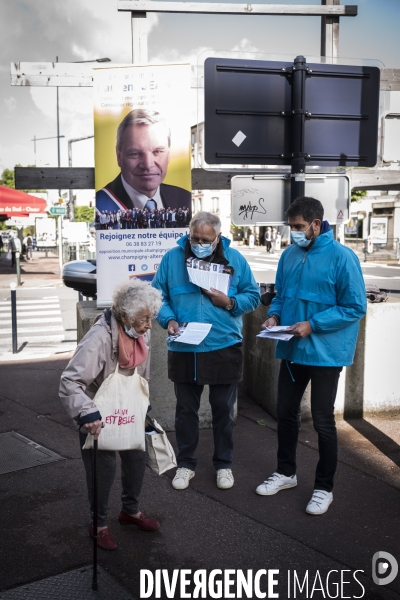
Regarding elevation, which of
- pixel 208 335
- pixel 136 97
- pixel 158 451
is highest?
pixel 136 97

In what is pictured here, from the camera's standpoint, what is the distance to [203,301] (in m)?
4.34

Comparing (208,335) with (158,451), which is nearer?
(158,451)

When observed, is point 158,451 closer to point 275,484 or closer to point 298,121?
point 275,484

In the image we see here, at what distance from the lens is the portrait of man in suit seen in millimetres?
5703

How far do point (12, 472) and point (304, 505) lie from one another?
6.96ft

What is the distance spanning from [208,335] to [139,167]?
2.08m

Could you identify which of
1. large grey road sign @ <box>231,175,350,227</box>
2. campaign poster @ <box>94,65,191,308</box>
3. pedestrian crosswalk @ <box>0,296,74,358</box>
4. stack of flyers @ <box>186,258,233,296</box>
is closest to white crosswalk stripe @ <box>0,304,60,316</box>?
pedestrian crosswalk @ <box>0,296,74,358</box>

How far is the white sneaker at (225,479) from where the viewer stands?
14.4 feet

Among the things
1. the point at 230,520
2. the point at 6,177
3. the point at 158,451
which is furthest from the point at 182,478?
the point at 6,177

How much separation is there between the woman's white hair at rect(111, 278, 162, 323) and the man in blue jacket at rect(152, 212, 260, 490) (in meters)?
0.99

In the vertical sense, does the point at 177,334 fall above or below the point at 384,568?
above

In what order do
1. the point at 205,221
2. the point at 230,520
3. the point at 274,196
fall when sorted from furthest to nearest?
the point at 274,196
the point at 205,221
the point at 230,520

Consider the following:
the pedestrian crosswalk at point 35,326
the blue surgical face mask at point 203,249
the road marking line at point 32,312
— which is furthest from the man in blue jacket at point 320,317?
the road marking line at point 32,312

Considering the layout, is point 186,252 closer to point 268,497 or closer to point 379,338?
point 268,497
